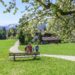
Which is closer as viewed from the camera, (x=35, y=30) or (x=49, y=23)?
(x=35, y=30)

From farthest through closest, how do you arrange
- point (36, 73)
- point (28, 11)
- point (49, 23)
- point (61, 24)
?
1. point (36, 73)
2. point (61, 24)
3. point (49, 23)
4. point (28, 11)

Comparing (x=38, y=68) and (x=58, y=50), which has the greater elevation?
(x=38, y=68)

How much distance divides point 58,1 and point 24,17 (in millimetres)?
924

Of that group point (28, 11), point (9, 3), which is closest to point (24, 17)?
point (28, 11)

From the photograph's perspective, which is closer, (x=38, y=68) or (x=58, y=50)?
(x=38, y=68)

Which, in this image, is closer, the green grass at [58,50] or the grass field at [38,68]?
the grass field at [38,68]

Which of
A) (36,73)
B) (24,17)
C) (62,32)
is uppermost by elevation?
(24,17)

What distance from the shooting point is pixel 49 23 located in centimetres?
823

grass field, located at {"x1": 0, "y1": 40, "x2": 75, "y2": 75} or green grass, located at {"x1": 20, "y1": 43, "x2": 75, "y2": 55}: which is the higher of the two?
grass field, located at {"x1": 0, "y1": 40, "x2": 75, "y2": 75}

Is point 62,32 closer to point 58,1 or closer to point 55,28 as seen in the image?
point 55,28

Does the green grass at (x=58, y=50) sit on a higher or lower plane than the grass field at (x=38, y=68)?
lower

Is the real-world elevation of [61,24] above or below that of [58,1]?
below

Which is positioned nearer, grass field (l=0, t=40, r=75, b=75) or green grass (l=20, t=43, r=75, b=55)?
grass field (l=0, t=40, r=75, b=75)

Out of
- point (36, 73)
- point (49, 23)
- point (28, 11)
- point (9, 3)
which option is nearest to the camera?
point (9, 3)
